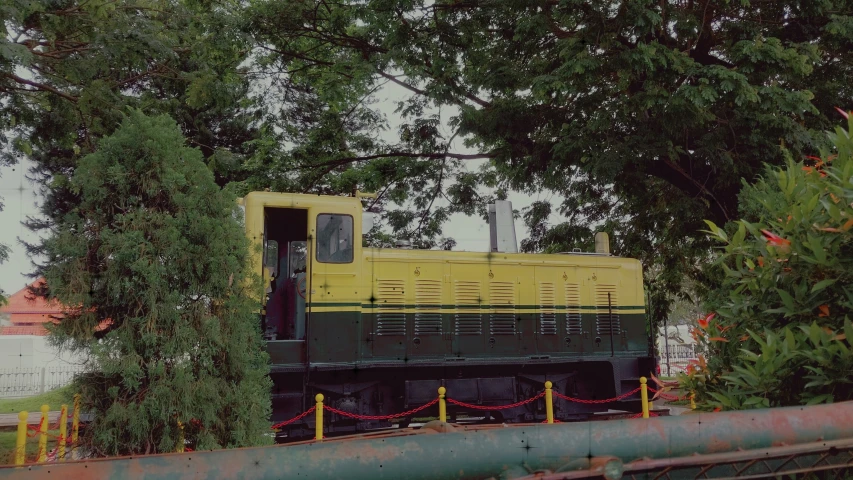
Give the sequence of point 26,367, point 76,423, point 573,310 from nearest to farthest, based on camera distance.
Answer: point 76,423
point 573,310
point 26,367

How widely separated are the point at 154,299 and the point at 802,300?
3.32m

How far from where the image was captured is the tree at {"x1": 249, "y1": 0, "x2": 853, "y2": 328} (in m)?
9.68

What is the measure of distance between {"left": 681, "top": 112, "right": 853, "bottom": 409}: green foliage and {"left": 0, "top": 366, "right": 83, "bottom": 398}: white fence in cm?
2328

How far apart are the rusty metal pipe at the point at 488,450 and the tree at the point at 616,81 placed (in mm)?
8758

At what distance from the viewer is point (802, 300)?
2.07m

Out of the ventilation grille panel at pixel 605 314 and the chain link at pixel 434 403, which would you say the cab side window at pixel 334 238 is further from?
the ventilation grille panel at pixel 605 314

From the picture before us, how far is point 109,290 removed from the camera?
3.81m

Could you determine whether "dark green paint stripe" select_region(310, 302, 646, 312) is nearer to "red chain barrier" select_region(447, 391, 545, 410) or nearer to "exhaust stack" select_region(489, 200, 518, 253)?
"exhaust stack" select_region(489, 200, 518, 253)

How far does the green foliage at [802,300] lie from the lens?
1865mm

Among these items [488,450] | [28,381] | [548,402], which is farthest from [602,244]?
[28,381]

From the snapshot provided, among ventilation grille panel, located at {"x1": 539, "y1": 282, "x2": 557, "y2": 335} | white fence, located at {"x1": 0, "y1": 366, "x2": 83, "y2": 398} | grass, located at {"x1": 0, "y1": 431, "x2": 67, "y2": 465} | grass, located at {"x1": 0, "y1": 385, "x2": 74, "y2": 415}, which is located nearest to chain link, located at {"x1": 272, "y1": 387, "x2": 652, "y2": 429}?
ventilation grille panel, located at {"x1": 539, "y1": 282, "x2": 557, "y2": 335}

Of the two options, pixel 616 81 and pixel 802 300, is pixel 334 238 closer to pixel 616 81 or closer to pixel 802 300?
pixel 616 81

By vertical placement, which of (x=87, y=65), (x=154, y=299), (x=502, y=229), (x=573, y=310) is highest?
(x=87, y=65)

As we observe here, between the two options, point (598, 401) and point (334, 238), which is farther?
point (598, 401)
